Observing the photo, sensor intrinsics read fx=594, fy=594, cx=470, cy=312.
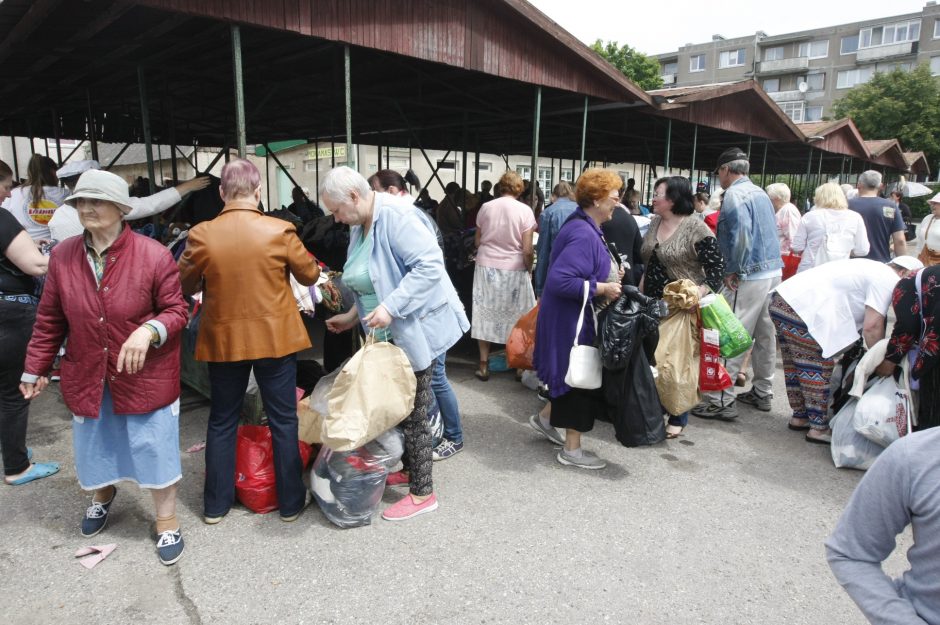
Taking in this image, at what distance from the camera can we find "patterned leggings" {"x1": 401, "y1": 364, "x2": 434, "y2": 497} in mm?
3047

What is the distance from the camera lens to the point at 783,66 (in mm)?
52250

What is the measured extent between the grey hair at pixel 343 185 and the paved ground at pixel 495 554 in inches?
64.1

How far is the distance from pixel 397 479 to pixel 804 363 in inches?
110

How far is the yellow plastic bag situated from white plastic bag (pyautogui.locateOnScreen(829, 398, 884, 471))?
85cm

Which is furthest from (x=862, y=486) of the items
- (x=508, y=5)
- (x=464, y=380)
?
(x=508, y=5)

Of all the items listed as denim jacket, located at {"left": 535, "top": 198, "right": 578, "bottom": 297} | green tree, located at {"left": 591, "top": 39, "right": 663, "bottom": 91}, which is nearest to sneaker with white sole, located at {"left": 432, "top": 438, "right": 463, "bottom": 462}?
denim jacket, located at {"left": 535, "top": 198, "right": 578, "bottom": 297}

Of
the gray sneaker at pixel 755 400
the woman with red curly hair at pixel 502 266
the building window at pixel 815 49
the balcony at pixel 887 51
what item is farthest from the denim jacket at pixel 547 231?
the building window at pixel 815 49

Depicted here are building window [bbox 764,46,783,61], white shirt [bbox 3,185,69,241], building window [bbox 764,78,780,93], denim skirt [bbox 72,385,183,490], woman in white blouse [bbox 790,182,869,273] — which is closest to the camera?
denim skirt [bbox 72,385,183,490]

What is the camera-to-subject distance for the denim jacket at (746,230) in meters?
4.48

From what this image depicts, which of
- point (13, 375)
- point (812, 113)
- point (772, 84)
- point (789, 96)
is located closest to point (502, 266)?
point (13, 375)

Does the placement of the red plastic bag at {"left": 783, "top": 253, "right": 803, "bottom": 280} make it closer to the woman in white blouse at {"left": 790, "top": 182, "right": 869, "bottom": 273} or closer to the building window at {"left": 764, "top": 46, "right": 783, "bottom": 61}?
the woman in white blouse at {"left": 790, "top": 182, "right": 869, "bottom": 273}

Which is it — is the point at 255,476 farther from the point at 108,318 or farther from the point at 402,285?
the point at 402,285

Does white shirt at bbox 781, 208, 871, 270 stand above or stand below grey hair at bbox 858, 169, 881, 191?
below

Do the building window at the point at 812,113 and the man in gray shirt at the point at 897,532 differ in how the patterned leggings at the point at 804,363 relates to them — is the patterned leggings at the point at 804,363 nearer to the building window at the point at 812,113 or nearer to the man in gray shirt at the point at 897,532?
the man in gray shirt at the point at 897,532
